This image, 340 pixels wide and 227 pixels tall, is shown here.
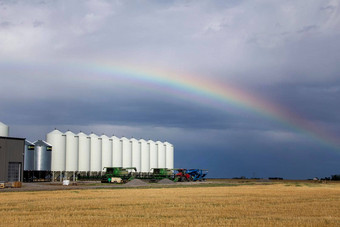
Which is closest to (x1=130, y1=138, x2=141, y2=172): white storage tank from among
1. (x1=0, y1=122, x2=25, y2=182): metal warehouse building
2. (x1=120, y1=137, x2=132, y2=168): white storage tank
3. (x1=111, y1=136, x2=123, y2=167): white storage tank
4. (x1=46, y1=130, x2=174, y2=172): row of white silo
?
(x1=46, y1=130, x2=174, y2=172): row of white silo

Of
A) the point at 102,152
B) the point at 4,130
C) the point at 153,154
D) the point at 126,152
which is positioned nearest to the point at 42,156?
the point at 4,130

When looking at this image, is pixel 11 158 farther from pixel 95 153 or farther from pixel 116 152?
pixel 116 152

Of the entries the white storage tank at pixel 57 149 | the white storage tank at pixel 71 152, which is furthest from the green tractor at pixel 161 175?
the white storage tank at pixel 57 149

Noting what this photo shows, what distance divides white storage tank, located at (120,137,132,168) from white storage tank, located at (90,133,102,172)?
8238 millimetres

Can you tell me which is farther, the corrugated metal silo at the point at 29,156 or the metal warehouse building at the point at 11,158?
the corrugated metal silo at the point at 29,156

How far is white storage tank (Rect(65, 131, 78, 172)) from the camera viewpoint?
101m

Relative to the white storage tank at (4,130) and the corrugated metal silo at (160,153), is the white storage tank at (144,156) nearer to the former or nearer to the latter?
the corrugated metal silo at (160,153)

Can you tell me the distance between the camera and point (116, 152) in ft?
374

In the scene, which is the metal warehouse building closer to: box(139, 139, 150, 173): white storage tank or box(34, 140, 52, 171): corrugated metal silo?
box(34, 140, 52, 171): corrugated metal silo

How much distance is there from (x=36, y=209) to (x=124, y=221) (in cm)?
888

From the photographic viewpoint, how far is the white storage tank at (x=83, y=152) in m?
104

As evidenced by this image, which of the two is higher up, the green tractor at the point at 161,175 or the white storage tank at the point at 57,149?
the white storage tank at the point at 57,149

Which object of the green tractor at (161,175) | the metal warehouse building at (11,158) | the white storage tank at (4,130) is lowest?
the green tractor at (161,175)

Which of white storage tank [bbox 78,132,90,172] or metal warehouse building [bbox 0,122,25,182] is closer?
metal warehouse building [bbox 0,122,25,182]
